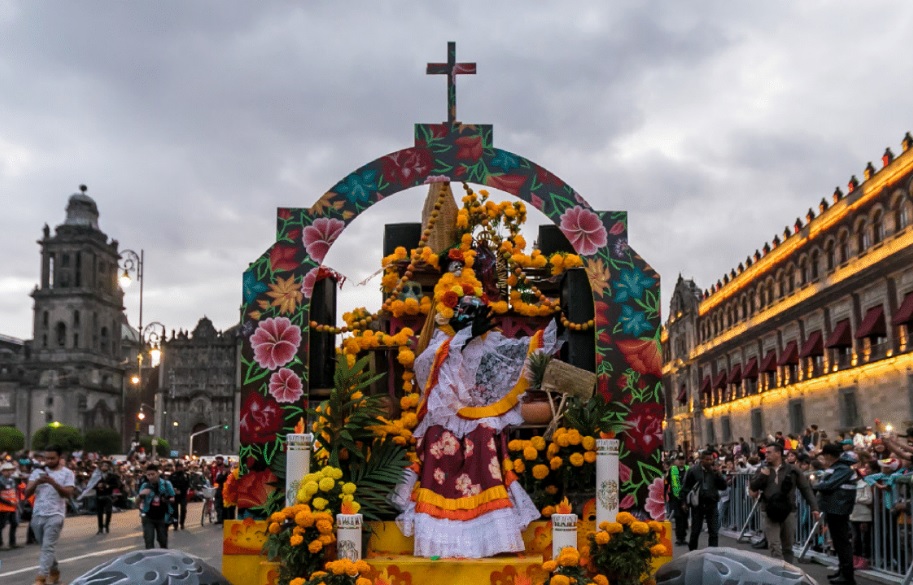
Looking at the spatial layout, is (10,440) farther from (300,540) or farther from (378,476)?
(300,540)

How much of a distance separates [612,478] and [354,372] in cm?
254

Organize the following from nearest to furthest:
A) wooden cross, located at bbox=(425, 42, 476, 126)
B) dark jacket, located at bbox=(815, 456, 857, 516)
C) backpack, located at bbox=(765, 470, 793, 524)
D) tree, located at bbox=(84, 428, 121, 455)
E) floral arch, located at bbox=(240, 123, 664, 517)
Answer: floral arch, located at bbox=(240, 123, 664, 517)
wooden cross, located at bbox=(425, 42, 476, 126)
backpack, located at bbox=(765, 470, 793, 524)
dark jacket, located at bbox=(815, 456, 857, 516)
tree, located at bbox=(84, 428, 121, 455)

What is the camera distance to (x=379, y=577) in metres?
7.77

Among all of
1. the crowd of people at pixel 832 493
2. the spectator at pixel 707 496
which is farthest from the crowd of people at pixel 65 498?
the crowd of people at pixel 832 493

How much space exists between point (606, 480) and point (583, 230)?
8.17ft

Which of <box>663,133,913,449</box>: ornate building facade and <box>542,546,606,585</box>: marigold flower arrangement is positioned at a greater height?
<box>663,133,913,449</box>: ornate building facade

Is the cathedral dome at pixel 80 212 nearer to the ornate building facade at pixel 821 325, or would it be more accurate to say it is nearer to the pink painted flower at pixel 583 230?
the ornate building facade at pixel 821 325

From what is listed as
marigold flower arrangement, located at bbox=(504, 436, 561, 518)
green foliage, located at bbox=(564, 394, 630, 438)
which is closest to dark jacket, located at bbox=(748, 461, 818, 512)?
green foliage, located at bbox=(564, 394, 630, 438)

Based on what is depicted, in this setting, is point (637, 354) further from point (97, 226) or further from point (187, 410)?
point (97, 226)

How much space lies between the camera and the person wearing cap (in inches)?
483

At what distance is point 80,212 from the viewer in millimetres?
116125

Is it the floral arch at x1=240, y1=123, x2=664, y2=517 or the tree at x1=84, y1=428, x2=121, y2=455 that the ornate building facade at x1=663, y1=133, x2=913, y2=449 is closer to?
the floral arch at x1=240, y1=123, x2=664, y2=517

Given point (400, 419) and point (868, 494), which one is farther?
point (868, 494)

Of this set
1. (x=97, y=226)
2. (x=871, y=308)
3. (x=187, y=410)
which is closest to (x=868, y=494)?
(x=871, y=308)
